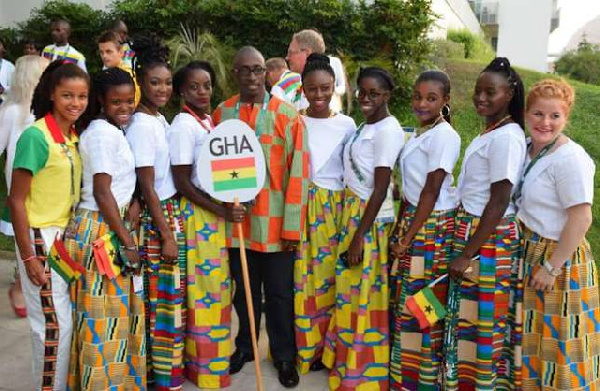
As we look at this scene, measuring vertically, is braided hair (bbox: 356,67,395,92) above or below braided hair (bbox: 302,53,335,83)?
below

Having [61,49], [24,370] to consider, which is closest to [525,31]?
[61,49]

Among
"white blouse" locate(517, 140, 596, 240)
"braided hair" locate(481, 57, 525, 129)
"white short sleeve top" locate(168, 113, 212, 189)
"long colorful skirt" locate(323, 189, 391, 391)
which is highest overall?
"braided hair" locate(481, 57, 525, 129)

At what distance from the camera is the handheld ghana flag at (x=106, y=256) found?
2.81m

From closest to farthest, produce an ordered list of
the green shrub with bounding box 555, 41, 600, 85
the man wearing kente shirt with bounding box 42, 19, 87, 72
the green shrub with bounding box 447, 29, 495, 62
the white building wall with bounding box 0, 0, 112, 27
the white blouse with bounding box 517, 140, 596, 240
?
the white blouse with bounding box 517, 140, 596, 240 → the man wearing kente shirt with bounding box 42, 19, 87, 72 → the white building wall with bounding box 0, 0, 112, 27 → the green shrub with bounding box 447, 29, 495, 62 → the green shrub with bounding box 555, 41, 600, 85

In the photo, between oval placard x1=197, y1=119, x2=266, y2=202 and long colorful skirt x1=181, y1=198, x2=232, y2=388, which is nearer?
oval placard x1=197, y1=119, x2=266, y2=202

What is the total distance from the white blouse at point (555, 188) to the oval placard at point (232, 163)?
1438 mm

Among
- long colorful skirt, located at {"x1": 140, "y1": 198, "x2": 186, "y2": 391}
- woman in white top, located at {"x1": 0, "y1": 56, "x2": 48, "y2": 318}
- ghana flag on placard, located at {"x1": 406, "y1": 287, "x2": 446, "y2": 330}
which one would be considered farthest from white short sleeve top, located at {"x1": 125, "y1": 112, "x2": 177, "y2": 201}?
ghana flag on placard, located at {"x1": 406, "y1": 287, "x2": 446, "y2": 330}

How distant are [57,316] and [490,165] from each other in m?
2.36

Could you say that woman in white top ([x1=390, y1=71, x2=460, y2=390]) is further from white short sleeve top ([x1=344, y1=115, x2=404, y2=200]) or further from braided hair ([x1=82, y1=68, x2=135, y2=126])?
braided hair ([x1=82, y1=68, x2=135, y2=126])

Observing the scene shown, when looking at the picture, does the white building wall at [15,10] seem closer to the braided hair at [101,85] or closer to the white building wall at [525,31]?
the braided hair at [101,85]

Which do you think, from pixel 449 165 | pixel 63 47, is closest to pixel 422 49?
pixel 63 47

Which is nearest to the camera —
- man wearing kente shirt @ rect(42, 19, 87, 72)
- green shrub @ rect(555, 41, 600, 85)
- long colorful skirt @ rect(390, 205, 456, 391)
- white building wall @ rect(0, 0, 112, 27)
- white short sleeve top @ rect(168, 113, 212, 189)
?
long colorful skirt @ rect(390, 205, 456, 391)

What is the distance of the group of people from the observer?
2.78 metres

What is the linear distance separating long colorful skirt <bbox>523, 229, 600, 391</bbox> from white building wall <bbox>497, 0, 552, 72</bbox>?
29.3 m
